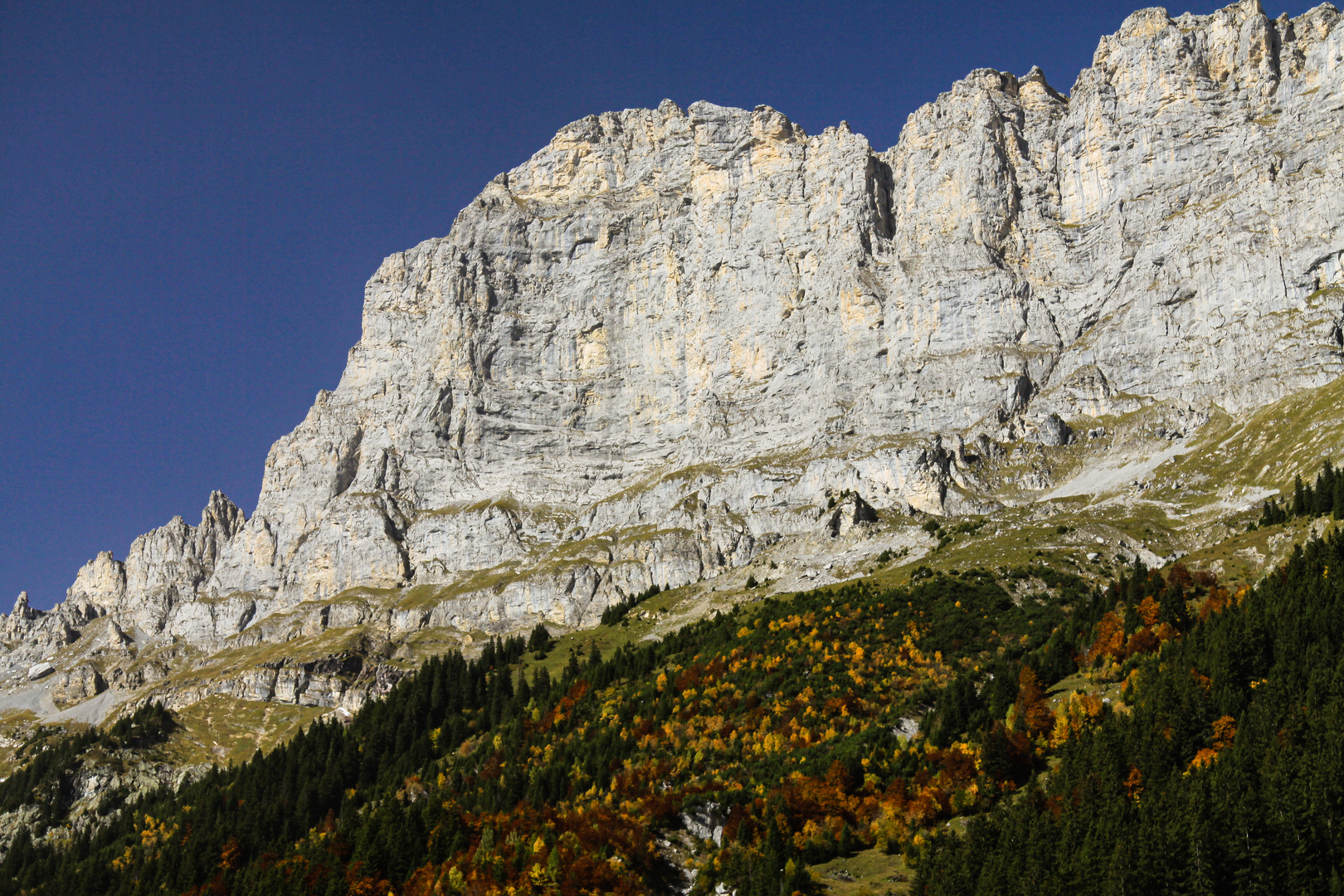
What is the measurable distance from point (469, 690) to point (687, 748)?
7059cm

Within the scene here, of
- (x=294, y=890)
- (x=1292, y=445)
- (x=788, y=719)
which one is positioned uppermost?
(x=1292, y=445)

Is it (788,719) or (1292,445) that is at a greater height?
(1292,445)

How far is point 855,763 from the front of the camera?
113562 mm

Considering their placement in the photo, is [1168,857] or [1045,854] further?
[1045,854]

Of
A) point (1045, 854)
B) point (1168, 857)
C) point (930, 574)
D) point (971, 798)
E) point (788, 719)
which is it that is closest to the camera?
point (1168, 857)

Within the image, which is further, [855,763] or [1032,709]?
[855,763]

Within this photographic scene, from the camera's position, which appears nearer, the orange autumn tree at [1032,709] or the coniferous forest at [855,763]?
the coniferous forest at [855,763]

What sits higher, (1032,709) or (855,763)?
(1032,709)

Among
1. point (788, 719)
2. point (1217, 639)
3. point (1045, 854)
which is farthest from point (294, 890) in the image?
point (1217, 639)

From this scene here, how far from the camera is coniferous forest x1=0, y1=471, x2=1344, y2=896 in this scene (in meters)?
80.0

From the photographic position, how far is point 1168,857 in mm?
74312

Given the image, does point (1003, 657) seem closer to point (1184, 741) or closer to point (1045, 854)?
point (1184, 741)

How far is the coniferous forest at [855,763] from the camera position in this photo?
80.0m

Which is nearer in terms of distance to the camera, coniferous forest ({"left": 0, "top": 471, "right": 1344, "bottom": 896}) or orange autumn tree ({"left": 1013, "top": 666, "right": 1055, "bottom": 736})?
coniferous forest ({"left": 0, "top": 471, "right": 1344, "bottom": 896})
